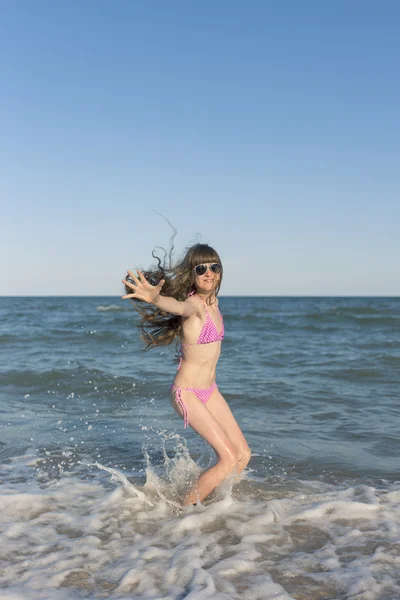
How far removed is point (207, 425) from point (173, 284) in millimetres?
1243

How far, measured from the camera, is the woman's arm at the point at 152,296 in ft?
14.5

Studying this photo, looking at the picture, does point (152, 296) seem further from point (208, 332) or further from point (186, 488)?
point (186, 488)

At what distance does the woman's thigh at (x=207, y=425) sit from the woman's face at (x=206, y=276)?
3.02 feet

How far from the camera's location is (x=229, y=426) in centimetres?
510

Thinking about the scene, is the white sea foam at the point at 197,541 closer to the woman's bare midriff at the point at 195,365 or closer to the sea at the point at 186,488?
the sea at the point at 186,488

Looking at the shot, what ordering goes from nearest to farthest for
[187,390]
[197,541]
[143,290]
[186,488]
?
[197,541] → [143,290] → [187,390] → [186,488]

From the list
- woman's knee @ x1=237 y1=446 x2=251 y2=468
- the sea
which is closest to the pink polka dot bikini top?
woman's knee @ x1=237 y1=446 x2=251 y2=468

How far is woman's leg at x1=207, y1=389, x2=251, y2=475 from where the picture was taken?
16.6ft

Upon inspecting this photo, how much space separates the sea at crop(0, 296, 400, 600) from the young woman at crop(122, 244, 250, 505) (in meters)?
0.31

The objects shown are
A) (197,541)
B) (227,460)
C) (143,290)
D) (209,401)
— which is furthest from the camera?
(209,401)

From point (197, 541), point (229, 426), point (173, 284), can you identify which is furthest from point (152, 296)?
point (197, 541)

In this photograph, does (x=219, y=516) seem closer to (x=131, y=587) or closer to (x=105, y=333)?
(x=131, y=587)

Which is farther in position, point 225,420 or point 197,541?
point 225,420

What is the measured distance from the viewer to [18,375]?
11.4 meters
